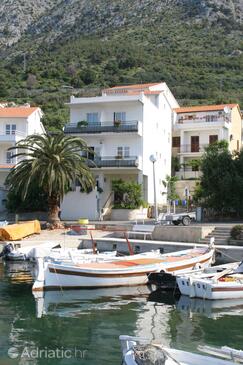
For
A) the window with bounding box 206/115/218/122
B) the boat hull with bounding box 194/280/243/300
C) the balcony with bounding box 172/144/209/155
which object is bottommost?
the boat hull with bounding box 194/280/243/300

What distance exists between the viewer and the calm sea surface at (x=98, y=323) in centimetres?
1545

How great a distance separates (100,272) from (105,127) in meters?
31.4

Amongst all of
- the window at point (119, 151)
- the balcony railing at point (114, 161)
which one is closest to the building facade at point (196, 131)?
the window at point (119, 151)

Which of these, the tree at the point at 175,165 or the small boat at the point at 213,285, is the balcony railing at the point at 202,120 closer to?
the tree at the point at 175,165

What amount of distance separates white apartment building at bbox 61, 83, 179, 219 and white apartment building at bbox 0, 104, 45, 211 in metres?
7.02

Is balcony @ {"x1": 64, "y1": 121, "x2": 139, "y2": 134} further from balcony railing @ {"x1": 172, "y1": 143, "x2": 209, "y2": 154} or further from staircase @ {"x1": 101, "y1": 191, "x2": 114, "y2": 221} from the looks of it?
balcony railing @ {"x1": 172, "y1": 143, "x2": 209, "y2": 154}

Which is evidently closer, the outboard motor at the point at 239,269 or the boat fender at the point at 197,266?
the outboard motor at the point at 239,269

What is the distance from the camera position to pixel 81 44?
14588 cm

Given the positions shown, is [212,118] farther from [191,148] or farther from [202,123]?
[191,148]

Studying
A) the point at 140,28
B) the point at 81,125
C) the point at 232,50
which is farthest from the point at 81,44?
the point at 81,125

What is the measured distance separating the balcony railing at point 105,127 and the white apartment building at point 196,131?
40.4 ft

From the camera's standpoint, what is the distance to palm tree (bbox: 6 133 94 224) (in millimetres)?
44969

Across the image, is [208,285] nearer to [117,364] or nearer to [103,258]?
[103,258]

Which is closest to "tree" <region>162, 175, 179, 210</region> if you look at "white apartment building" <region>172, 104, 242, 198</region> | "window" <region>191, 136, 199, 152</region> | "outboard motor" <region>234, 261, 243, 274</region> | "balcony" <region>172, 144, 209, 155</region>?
"white apartment building" <region>172, 104, 242, 198</region>
